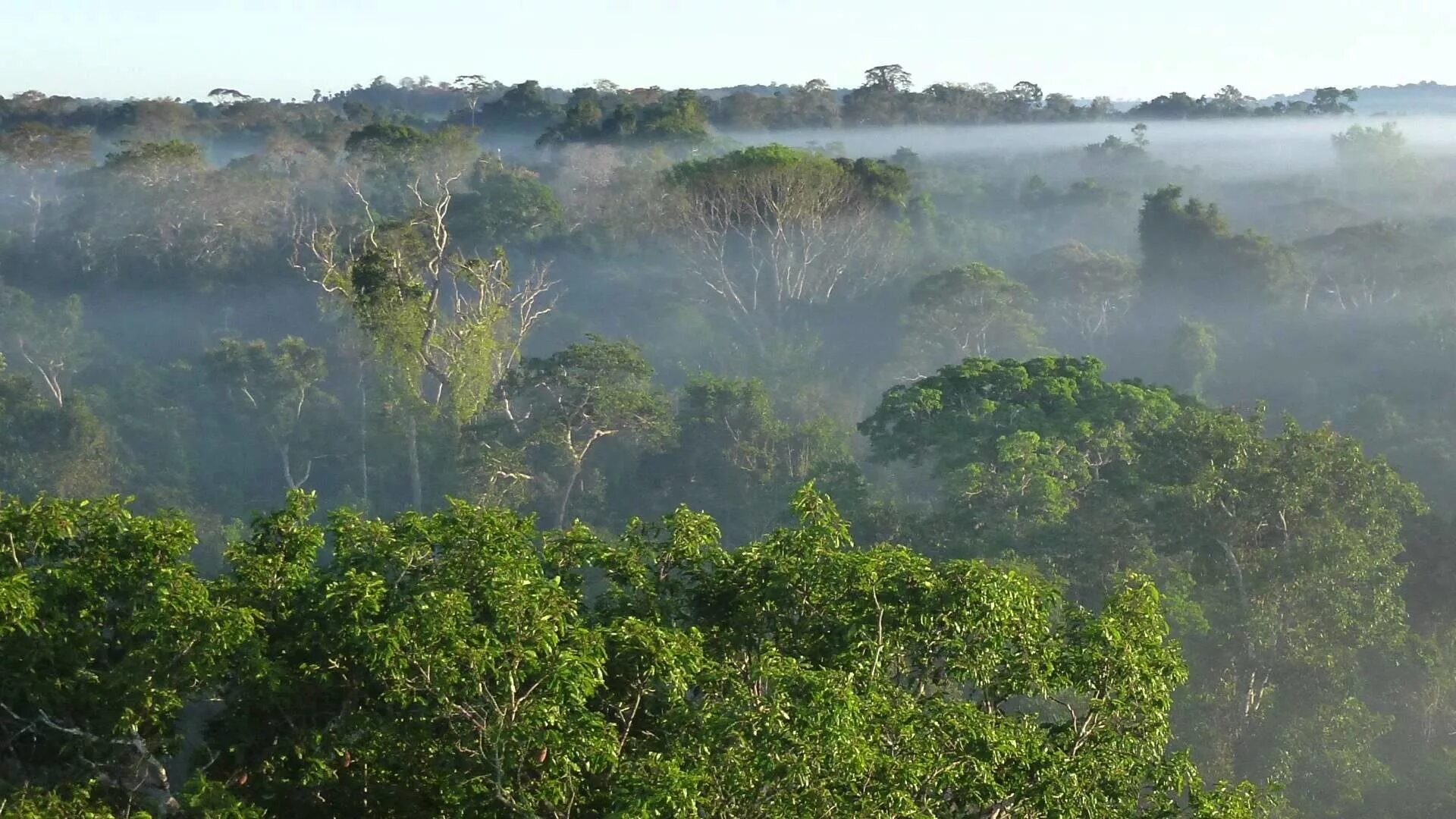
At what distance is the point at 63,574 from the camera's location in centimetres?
700

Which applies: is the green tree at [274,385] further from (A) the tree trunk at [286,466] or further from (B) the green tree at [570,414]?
(B) the green tree at [570,414]

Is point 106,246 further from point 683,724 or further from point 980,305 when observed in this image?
point 683,724

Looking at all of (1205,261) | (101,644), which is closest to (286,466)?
(101,644)

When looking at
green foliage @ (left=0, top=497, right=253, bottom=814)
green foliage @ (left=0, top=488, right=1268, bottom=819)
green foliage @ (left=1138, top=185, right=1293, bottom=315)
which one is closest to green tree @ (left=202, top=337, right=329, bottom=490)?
green foliage @ (left=1138, top=185, right=1293, bottom=315)

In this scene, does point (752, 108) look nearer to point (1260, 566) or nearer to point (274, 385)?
point (274, 385)

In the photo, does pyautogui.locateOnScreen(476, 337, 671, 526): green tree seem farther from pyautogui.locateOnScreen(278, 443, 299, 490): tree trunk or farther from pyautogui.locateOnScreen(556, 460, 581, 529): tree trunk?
pyautogui.locateOnScreen(278, 443, 299, 490): tree trunk

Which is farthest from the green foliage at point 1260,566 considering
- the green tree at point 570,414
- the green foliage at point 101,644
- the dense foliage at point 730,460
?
the green foliage at point 101,644

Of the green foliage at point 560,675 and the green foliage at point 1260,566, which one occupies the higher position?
the green foliage at point 560,675

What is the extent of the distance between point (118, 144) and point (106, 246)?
614cm

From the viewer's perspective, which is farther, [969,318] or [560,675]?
[969,318]

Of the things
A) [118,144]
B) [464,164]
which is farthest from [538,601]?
[118,144]

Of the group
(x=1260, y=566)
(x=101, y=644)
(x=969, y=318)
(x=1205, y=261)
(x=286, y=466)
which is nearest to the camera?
(x=101, y=644)

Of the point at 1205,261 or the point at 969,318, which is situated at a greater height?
the point at 1205,261

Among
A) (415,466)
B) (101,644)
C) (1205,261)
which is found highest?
(101,644)
